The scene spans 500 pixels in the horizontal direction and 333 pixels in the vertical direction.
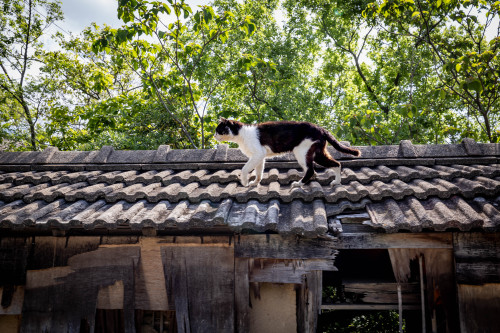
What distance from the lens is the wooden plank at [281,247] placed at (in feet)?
9.82

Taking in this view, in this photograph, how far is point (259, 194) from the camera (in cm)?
339

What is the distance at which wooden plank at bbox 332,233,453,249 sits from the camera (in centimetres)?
302

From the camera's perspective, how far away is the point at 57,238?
11.4ft

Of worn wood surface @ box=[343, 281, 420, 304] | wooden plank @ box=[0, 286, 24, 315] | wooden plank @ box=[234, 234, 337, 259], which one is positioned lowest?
wooden plank @ box=[0, 286, 24, 315]

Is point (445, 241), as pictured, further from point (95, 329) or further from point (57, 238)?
point (57, 238)

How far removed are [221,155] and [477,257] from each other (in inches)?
127

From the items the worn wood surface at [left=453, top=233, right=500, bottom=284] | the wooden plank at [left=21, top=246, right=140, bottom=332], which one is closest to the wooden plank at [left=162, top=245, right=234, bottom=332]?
the wooden plank at [left=21, top=246, right=140, bottom=332]

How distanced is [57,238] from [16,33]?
15.6 metres

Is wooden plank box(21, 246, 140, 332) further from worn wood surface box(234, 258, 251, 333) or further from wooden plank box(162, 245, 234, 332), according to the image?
worn wood surface box(234, 258, 251, 333)

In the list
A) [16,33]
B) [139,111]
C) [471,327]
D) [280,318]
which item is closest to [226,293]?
[280,318]

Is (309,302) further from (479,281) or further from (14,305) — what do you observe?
(14,305)

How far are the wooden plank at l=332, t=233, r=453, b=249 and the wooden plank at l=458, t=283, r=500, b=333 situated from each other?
1.37 ft

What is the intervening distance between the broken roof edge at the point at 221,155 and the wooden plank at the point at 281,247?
166cm

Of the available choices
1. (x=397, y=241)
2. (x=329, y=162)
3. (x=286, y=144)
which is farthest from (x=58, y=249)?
(x=397, y=241)
